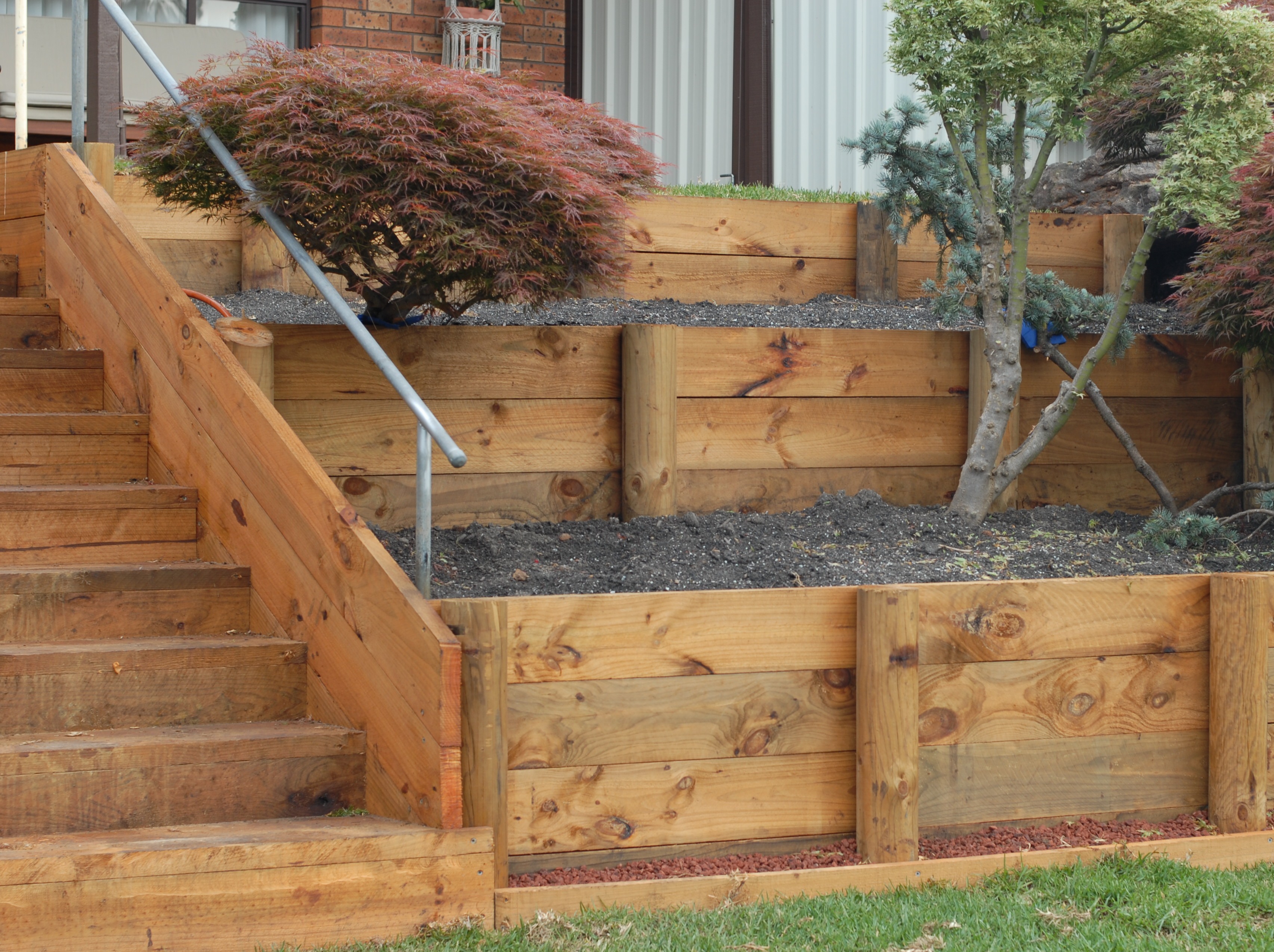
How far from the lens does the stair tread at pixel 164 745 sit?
2.72 metres

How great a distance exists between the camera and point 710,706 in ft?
9.56

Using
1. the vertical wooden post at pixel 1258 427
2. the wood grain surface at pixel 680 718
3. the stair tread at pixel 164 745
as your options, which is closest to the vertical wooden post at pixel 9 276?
the stair tread at pixel 164 745

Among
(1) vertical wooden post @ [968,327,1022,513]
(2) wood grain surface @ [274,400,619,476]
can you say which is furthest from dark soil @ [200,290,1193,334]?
(2) wood grain surface @ [274,400,619,476]

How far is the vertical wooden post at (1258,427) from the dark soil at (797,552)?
0.36 meters

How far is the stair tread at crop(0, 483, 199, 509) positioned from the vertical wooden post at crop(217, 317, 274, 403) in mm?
376

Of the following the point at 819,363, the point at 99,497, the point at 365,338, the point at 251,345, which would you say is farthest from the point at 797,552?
the point at 99,497

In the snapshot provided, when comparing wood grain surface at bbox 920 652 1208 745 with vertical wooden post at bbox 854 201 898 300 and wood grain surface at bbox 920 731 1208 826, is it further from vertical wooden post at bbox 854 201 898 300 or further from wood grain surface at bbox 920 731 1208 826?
vertical wooden post at bbox 854 201 898 300

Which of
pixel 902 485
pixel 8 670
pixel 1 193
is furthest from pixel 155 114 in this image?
pixel 902 485

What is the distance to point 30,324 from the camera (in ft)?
13.6

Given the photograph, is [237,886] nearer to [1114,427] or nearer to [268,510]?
[268,510]

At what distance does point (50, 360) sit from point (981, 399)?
309cm

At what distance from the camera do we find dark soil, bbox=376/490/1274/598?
3613mm

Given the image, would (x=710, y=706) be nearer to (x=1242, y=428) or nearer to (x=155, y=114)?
(x=155, y=114)

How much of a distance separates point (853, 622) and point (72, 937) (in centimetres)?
178
